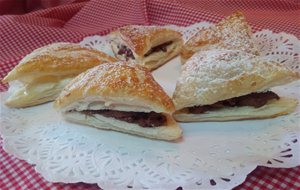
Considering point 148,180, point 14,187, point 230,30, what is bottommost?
point 14,187

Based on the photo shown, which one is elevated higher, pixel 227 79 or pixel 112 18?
pixel 227 79

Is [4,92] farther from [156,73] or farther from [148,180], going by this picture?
[148,180]

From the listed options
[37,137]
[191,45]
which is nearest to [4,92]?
[37,137]

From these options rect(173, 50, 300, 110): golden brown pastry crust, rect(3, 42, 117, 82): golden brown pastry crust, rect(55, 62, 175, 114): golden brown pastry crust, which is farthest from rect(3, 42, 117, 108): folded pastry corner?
rect(173, 50, 300, 110): golden brown pastry crust

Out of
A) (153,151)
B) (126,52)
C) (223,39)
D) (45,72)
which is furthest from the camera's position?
(126,52)

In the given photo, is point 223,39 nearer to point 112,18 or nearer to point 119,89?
point 119,89

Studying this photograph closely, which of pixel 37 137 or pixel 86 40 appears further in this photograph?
pixel 86 40

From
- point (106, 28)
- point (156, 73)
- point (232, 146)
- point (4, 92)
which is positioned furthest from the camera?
point (106, 28)

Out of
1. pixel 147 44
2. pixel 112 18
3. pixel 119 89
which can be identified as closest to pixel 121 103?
pixel 119 89
